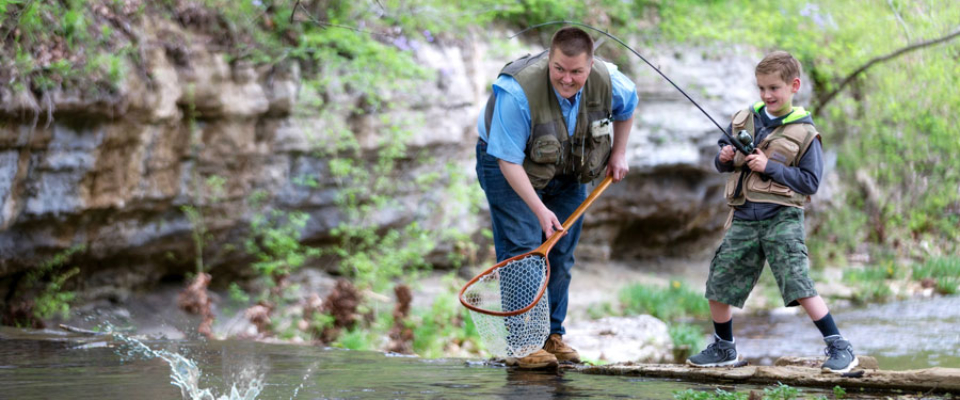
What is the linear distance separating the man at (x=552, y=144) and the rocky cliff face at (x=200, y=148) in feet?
13.8

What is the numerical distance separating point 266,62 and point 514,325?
526 cm

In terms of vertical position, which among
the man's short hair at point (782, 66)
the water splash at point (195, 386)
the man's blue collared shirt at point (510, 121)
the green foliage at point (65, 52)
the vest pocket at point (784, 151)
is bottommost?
the water splash at point (195, 386)

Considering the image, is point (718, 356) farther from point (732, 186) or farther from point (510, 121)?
point (510, 121)

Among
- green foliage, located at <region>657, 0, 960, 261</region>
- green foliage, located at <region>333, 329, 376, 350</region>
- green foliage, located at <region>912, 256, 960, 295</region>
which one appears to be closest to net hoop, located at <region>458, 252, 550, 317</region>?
green foliage, located at <region>333, 329, 376, 350</region>

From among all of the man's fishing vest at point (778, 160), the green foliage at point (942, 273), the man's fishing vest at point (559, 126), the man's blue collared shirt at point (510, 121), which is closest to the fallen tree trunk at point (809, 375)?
the man's fishing vest at point (778, 160)

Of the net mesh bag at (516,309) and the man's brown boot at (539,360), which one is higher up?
the net mesh bag at (516,309)

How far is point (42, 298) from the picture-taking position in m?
7.52

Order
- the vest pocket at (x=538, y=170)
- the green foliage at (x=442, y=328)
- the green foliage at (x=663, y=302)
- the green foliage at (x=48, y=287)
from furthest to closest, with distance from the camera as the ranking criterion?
the green foliage at (x=663, y=302), the green foliage at (x=442, y=328), the green foliage at (x=48, y=287), the vest pocket at (x=538, y=170)

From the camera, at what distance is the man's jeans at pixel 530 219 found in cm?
406

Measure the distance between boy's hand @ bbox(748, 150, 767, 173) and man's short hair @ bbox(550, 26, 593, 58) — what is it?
0.86 metres

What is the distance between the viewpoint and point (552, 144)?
12.8 feet

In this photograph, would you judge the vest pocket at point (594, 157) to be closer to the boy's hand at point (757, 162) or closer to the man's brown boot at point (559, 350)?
the boy's hand at point (757, 162)

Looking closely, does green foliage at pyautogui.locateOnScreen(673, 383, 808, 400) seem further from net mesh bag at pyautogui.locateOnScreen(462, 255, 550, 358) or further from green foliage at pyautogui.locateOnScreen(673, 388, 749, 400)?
net mesh bag at pyautogui.locateOnScreen(462, 255, 550, 358)

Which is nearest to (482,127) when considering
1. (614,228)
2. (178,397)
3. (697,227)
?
(178,397)
